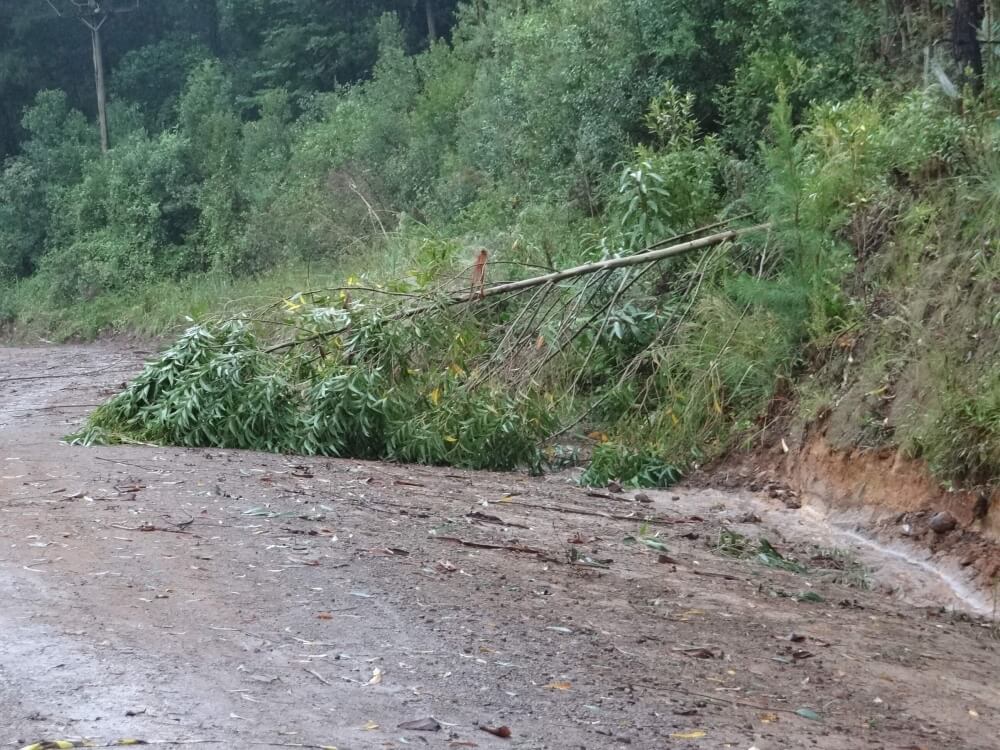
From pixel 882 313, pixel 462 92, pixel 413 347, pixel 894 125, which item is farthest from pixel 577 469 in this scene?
pixel 462 92

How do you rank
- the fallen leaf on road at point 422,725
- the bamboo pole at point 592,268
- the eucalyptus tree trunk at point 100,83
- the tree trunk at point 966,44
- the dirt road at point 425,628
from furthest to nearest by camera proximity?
the eucalyptus tree trunk at point 100,83 < the bamboo pole at point 592,268 < the tree trunk at point 966,44 < the dirt road at point 425,628 < the fallen leaf on road at point 422,725

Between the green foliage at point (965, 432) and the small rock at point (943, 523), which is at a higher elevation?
the green foliage at point (965, 432)

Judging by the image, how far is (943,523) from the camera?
7449 mm

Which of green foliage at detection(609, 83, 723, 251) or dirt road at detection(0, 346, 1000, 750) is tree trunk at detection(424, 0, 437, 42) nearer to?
green foliage at detection(609, 83, 723, 251)

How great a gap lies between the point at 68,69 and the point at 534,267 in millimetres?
26950

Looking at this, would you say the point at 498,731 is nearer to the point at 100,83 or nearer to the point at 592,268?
the point at 592,268

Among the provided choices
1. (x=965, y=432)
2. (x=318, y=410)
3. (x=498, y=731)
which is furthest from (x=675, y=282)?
(x=498, y=731)

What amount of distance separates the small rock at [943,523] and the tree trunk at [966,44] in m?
4.35

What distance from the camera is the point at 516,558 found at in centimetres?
627

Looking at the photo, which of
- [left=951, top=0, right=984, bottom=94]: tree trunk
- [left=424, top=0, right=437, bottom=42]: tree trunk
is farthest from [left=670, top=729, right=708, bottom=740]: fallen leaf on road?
[left=424, top=0, right=437, bottom=42]: tree trunk

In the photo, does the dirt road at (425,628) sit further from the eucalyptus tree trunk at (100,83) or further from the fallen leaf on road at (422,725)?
the eucalyptus tree trunk at (100,83)

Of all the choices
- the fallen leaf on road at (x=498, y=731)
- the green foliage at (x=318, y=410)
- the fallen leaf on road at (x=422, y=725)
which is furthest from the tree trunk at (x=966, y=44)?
the fallen leaf on road at (x=422, y=725)

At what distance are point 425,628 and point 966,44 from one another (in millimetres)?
7947

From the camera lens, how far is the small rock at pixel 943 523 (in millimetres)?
7430
